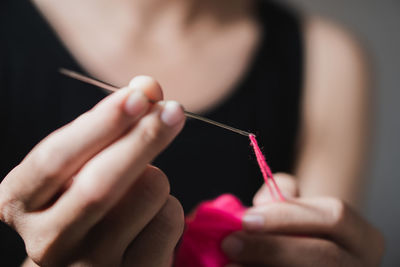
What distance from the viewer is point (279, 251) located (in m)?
0.42

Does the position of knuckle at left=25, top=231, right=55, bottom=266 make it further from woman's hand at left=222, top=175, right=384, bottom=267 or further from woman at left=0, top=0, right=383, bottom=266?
woman's hand at left=222, top=175, right=384, bottom=267

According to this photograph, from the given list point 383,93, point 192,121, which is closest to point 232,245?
point 192,121

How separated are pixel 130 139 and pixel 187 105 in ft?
1.47

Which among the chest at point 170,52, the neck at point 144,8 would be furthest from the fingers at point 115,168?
the neck at point 144,8

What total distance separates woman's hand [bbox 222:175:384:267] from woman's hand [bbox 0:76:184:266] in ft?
0.44

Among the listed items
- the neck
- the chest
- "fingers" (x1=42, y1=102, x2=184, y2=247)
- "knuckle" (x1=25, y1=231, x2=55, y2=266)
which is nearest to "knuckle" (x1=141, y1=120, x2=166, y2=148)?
"fingers" (x1=42, y1=102, x2=184, y2=247)

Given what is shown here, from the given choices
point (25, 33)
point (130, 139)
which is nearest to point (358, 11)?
point (25, 33)

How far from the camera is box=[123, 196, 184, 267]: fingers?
33cm

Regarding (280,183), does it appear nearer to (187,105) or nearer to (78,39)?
(187,105)

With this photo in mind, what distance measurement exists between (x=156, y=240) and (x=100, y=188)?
96 mm

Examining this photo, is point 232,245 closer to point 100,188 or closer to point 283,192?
point 283,192

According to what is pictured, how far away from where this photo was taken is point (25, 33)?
65 cm

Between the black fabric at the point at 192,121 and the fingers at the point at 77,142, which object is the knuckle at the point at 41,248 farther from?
the black fabric at the point at 192,121

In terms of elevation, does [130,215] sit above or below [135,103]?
below
